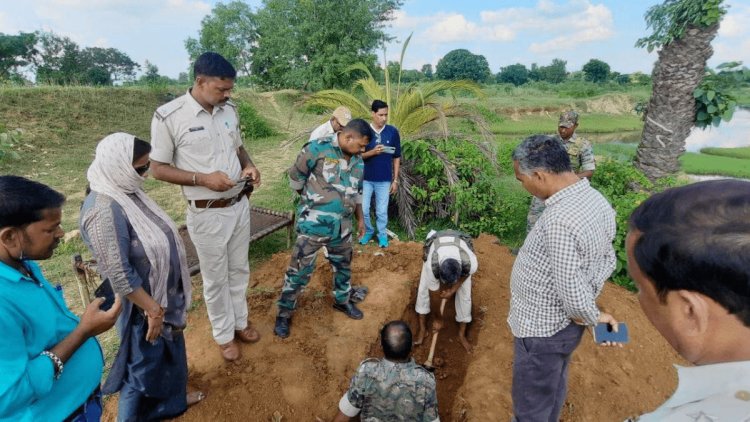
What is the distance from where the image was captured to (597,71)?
144ft

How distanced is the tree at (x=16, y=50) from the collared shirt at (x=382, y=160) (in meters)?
34.0

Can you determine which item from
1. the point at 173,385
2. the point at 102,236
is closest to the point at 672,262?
the point at 102,236

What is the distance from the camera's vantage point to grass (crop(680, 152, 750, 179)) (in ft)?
36.3

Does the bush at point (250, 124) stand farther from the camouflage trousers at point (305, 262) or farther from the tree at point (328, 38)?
the camouflage trousers at point (305, 262)

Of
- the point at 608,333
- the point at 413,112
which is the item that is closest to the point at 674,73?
the point at 413,112

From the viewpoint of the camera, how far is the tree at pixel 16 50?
27.5 metres

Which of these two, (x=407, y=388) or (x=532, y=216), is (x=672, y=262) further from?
(x=532, y=216)

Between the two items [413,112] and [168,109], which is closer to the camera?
[168,109]

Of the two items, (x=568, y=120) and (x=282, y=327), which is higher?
(x=568, y=120)

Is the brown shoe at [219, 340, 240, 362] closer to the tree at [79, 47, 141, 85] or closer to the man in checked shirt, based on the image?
the man in checked shirt

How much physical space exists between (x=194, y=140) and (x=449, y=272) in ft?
6.35

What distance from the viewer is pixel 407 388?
2.05m

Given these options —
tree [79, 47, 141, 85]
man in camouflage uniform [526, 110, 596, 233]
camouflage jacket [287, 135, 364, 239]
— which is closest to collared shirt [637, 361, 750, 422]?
camouflage jacket [287, 135, 364, 239]

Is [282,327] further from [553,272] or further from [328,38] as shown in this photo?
[328,38]
